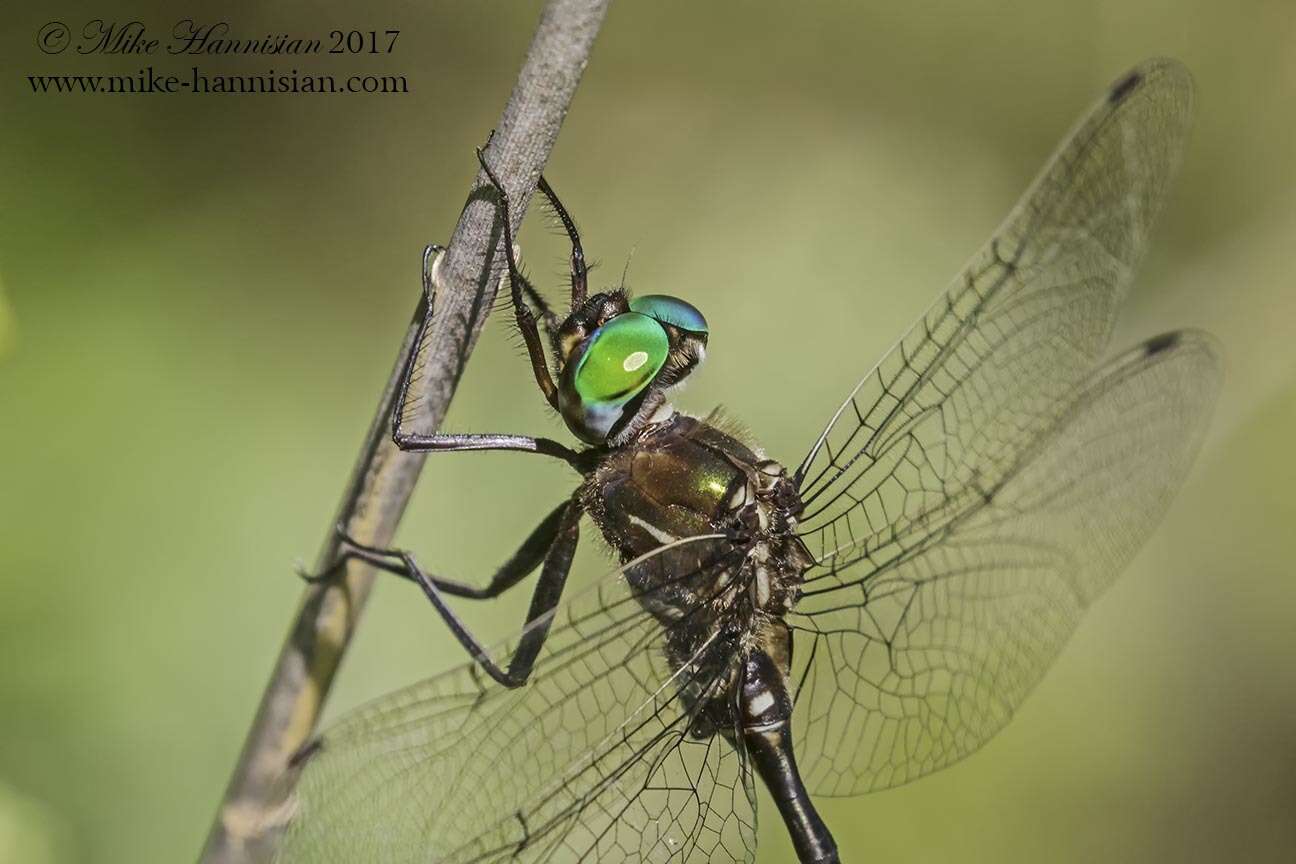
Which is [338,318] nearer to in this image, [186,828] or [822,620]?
[186,828]

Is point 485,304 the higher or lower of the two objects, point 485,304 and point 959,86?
the lower

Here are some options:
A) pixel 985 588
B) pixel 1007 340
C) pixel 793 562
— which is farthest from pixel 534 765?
pixel 1007 340

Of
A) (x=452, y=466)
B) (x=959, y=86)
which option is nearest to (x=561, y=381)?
(x=452, y=466)

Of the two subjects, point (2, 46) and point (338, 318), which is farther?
point (338, 318)

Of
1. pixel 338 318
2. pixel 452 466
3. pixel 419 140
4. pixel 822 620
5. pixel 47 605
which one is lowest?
pixel 822 620

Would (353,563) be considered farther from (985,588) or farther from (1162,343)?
(1162,343)

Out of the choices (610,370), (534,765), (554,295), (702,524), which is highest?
(554,295)

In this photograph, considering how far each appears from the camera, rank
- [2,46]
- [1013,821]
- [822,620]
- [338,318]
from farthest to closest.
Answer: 1. [338,318]
2. [1013,821]
3. [2,46]
4. [822,620]

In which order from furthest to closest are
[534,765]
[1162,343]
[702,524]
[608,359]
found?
[1162,343] → [702,524] → [608,359] → [534,765]
